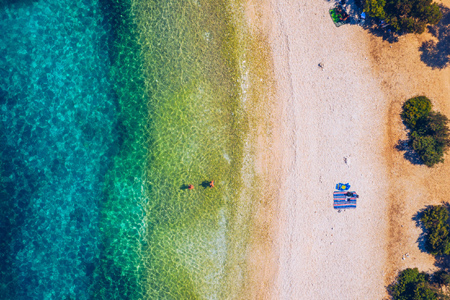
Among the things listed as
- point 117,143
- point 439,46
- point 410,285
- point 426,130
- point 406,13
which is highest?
point 406,13

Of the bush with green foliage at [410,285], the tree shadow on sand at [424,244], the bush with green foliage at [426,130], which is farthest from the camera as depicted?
the tree shadow on sand at [424,244]

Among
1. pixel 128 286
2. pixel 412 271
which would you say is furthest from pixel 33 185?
pixel 412 271

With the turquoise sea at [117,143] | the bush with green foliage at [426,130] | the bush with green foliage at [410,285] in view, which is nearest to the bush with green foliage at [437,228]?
the bush with green foliage at [410,285]

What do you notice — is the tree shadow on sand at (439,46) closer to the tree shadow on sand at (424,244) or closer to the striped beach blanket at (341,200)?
the tree shadow on sand at (424,244)

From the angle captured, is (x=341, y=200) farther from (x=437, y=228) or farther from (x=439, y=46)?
(x=439, y=46)

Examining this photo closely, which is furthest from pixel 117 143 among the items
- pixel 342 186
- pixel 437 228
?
pixel 437 228

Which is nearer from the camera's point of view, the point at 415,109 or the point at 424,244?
the point at 415,109

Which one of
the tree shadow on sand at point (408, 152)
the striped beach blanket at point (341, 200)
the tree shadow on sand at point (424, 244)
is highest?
the tree shadow on sand at point (408, 152)
